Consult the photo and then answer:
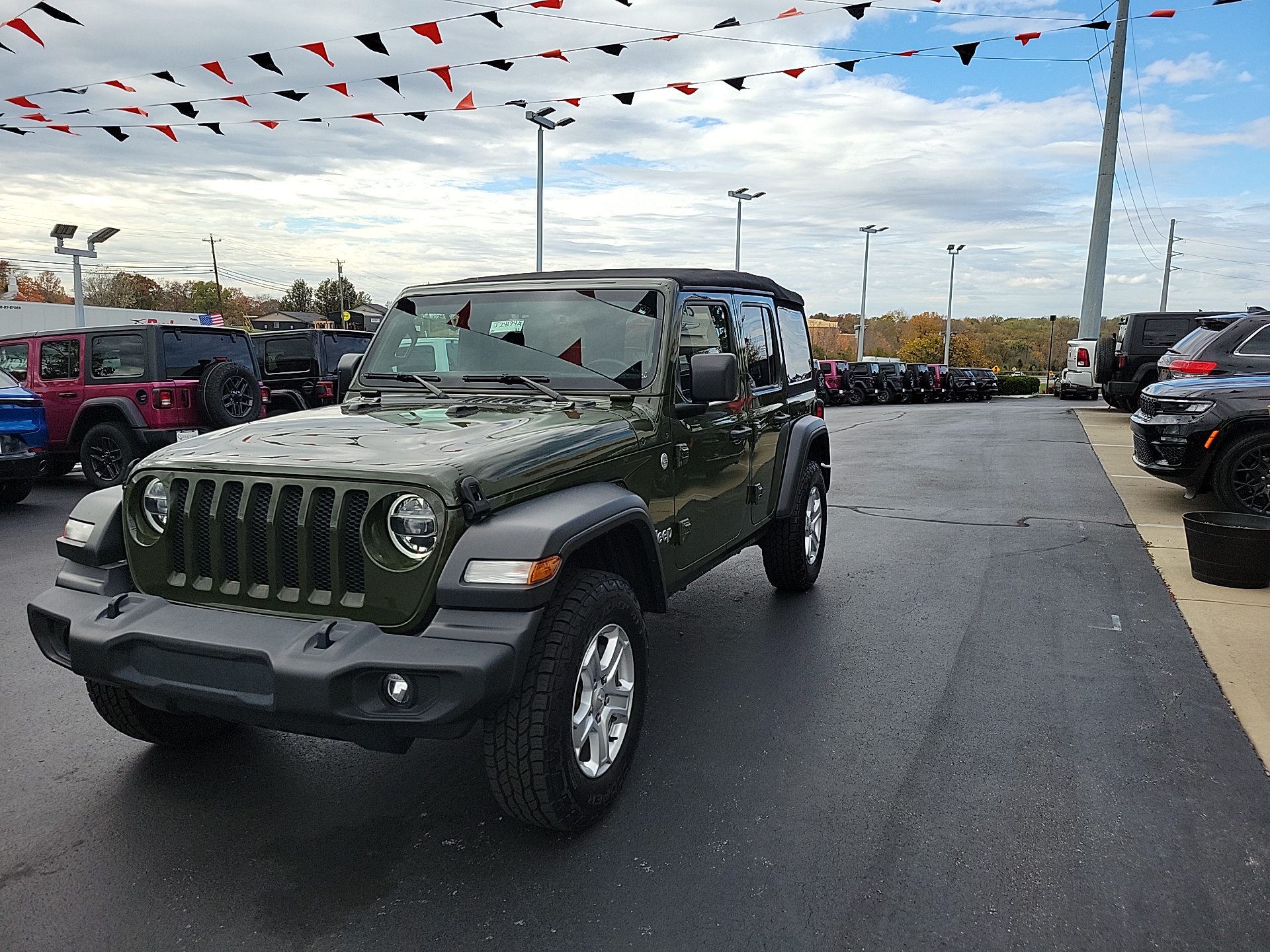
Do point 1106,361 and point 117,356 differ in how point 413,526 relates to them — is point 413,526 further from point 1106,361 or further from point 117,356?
point 1106,361

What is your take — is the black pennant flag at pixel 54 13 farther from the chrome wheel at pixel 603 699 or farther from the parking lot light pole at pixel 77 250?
the parking lot light pole at pixel 77 250

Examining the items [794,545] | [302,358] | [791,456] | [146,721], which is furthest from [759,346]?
[302,358]

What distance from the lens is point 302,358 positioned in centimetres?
1498

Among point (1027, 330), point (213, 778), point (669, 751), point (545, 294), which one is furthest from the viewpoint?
point (1027, 330)

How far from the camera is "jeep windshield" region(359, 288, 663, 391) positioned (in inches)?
165

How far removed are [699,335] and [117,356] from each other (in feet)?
28.7

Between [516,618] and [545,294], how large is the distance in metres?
2.08

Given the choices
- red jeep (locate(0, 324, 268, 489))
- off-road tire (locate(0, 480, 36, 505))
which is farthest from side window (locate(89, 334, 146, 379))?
off-road tire (locate(0, 480, 36, 505))

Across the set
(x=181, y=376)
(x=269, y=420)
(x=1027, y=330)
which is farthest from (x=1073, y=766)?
(x=1027, y=330)

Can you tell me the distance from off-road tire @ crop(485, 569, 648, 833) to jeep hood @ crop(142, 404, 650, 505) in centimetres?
45

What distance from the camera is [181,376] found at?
10797mm

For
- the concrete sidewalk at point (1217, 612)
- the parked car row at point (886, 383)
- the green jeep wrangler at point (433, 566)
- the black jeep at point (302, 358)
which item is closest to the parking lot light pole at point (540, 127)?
the black jeep at point (302, 358)

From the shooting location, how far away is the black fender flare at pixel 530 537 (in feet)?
9.16

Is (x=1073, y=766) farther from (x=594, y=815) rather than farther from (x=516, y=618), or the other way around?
(x=516, y=618)
